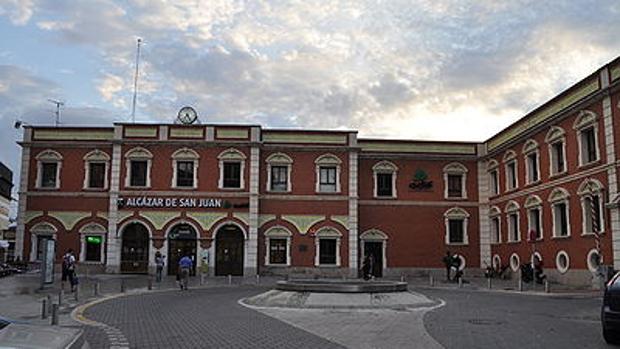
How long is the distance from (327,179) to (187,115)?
11.2m

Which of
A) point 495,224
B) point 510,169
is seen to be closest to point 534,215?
point 510,169

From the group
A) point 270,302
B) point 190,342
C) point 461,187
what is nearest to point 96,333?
point 190,342

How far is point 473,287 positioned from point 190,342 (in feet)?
73.2

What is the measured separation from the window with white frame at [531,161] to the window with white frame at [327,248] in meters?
12.1

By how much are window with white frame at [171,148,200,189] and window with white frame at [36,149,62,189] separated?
7.70 m

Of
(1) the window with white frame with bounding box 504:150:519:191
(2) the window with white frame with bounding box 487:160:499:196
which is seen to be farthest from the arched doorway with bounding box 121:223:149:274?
(1) the window with white frame with bounding box 504:150:519:191

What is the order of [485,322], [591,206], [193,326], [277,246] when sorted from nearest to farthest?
[193,326] → [485,322] → [591,206] → [277,246]

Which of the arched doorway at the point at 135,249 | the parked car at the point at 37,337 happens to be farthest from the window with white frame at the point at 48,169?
the parked car at the point at 37,337

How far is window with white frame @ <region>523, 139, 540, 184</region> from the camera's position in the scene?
34531 mm

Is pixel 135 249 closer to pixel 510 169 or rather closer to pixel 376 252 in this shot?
pixel 376 252

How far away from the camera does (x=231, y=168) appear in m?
39.7

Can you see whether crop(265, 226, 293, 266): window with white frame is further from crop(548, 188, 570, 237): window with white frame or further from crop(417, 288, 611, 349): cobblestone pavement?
crop(417, 288, 611, 349): cobblestone pavement

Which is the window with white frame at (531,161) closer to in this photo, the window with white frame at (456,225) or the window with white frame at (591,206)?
the window with white frame at (591,206)

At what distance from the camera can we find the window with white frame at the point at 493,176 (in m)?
40.4
